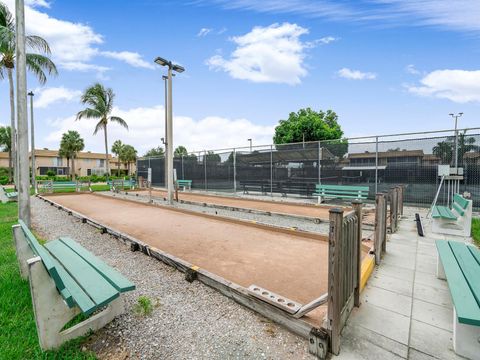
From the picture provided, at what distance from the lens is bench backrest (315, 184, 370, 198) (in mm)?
8312

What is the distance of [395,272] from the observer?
3148 mm

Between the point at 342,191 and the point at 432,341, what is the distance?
23.8ft

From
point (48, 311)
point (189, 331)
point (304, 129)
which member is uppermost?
→ point (304, 129)

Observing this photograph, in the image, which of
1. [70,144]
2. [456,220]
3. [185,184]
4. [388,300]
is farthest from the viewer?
[70,144]

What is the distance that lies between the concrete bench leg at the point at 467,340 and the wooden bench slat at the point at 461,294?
123 millimetres

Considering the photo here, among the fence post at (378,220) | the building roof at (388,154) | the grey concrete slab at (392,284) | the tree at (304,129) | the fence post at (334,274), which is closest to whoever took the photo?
the fence post at (334,274)

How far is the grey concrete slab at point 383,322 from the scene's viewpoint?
1.93 meters

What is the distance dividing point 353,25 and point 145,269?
350 inches

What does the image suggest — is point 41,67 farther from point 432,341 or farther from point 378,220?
point 432,341

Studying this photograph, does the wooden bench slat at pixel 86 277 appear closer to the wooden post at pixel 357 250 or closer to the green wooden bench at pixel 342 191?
the wooden post at pixel 357 250

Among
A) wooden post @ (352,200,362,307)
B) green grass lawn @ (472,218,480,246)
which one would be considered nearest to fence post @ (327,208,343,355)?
wooden post @ (352,200,362,307)

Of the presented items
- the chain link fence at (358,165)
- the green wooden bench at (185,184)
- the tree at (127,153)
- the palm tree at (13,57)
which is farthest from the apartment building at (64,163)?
the chain link fence at (358,165)

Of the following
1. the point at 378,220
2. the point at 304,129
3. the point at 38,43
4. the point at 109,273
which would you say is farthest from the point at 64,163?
the point at 378,220

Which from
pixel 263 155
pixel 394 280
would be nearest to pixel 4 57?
pixel 263 155
